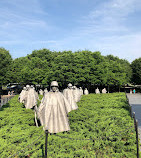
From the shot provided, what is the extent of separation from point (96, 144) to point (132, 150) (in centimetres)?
130

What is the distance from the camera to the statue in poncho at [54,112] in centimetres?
719

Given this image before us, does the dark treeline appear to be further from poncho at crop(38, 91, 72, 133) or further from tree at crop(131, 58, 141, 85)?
poncho at crop(38, 91, 72, 133)

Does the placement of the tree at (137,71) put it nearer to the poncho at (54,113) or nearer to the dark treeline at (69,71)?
the dark treeline at (69,71)

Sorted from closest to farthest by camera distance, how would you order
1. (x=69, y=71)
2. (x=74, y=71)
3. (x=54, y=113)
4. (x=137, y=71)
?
(x=54, y=113)
(x=74, y=71)
(x=69, y=71)
(x=137, y=71)

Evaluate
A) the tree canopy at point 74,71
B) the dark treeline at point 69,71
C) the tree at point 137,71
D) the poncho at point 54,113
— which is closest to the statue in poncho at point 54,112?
the poncho at point 54,113

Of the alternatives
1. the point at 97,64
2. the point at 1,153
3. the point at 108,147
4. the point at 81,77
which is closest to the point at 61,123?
the point at 108,147

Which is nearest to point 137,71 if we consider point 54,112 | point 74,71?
point 74,71

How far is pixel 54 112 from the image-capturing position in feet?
24.0

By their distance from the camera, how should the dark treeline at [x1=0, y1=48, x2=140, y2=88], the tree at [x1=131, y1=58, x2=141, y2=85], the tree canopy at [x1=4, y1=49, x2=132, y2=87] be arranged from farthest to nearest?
the tree at [x1=131, y1=58, x2=141, y2=85] < the tree canopy at [x1=4, y1=49, x2=132, y2=87] < the dark treeline at [x1=0, y1=48, x2=140, y2=88]

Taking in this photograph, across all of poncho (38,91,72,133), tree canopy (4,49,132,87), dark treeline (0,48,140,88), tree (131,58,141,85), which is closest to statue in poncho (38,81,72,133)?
poncho (38,91,72,133)

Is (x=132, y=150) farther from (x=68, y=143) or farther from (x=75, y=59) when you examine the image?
(x=75, y=59)

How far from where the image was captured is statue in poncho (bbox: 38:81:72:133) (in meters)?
7.19

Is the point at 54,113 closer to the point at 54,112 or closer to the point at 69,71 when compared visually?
the point at 54,112

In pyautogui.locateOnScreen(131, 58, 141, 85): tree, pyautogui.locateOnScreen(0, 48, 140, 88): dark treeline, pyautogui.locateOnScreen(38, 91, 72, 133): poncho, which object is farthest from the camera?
pyautogui.locateOnScreen(131, 58, 141, 85): tree
